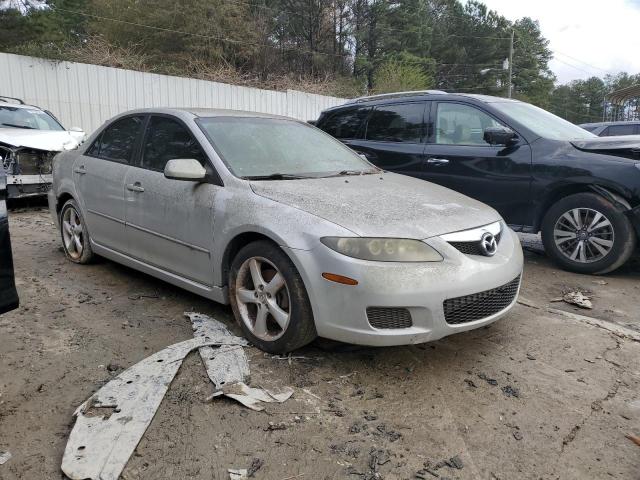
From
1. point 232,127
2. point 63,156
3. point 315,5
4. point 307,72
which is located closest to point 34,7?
point 307,72

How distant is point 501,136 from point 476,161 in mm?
379

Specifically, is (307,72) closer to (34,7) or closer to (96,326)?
(34,7)

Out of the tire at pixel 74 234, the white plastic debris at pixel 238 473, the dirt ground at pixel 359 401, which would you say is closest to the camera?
the white plastic debris at pixel 238 473

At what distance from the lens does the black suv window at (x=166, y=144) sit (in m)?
3.73

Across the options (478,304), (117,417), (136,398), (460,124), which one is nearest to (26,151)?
(460,124)

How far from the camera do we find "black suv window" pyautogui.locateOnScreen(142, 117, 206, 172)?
147 inches

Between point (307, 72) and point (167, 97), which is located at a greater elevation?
point (307, 72)

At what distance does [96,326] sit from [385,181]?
2267 mm

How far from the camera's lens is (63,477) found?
6.87 feet

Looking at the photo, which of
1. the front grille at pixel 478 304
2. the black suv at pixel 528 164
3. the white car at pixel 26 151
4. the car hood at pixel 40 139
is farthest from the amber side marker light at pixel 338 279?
the car hood at pixel 40 139

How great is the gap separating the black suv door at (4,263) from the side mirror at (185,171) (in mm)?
1151

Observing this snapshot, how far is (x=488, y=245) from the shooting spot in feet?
10.1

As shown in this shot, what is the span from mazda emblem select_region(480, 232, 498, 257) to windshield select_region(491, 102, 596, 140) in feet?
8.29

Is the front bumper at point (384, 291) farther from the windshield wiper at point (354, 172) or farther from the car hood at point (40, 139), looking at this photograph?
the car hood at point (40, 139)
